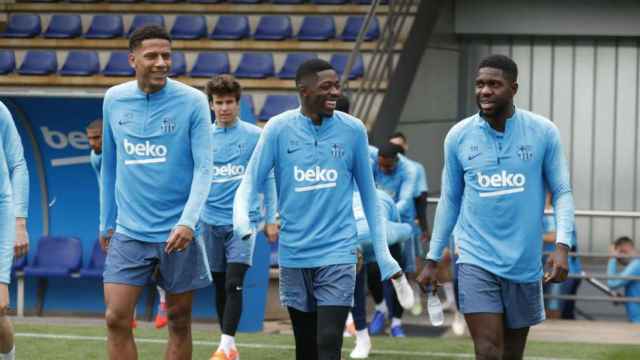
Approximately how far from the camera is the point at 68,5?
21.0m

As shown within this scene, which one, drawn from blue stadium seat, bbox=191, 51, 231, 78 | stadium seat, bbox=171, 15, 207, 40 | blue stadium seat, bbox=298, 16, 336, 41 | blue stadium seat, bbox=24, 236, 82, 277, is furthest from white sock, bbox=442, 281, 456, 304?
stadium seat, bbox=171, 15, 207, 40

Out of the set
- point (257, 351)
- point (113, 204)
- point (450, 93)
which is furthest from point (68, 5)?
point (113, 204)

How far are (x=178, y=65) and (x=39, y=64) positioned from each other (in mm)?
1993

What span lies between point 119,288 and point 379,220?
1346 mm

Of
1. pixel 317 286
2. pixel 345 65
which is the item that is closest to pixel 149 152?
pixel 317 286

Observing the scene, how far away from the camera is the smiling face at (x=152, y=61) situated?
7098 mm

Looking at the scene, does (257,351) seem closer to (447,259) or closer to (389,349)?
(389,349)

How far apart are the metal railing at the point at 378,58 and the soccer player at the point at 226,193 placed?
585cm

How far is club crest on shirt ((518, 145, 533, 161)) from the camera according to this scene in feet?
22.0

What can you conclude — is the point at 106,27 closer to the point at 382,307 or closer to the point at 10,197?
the point at 382,307

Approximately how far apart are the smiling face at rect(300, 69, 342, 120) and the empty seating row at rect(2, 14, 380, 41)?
12.2 meters

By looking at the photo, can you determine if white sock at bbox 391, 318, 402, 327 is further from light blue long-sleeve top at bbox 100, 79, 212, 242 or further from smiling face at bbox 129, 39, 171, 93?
smiling face at bbox 129, 39, 171, 93

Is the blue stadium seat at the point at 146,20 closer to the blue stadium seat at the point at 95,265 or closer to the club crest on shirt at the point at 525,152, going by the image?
the blue stadium seat at the point at 95,265

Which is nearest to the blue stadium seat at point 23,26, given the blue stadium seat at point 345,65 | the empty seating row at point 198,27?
the empty seating row at point 198,27
